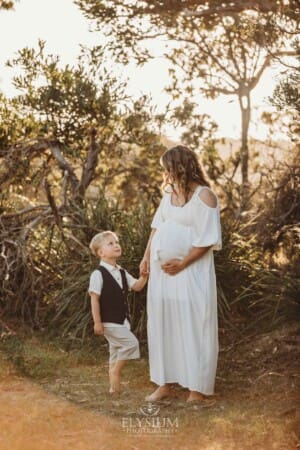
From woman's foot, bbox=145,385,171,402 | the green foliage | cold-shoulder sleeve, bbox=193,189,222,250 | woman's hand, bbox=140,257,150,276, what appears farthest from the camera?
the green foliage

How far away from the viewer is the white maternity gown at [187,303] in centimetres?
646

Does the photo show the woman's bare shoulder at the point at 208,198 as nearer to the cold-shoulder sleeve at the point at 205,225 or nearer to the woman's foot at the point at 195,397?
the cold-shoulder sleeve at the point at 205,225

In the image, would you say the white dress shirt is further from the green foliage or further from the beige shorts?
the green foliage

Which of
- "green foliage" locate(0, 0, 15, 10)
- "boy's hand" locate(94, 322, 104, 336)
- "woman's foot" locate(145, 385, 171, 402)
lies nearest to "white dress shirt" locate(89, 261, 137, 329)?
"boy's hand" locate(94, 322, 104, 336)

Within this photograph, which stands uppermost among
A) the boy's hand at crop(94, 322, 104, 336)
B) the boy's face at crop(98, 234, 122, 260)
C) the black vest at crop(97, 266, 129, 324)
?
the boy's face at crop(98, 234, 122, 260)

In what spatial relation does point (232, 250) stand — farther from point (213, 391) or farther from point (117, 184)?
point (117, 184)

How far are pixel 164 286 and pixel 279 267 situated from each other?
12.1 feet

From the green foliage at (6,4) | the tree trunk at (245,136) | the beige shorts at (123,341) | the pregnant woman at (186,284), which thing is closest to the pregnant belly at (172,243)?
the pregnant woman at (186,284)

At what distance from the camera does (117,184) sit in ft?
49.2

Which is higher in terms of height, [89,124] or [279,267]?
[89,124]

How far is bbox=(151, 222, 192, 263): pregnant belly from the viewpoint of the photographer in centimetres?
649

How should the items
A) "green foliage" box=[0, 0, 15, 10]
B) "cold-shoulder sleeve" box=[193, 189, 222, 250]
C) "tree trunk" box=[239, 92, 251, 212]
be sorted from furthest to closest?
"tree trunk" box=[239, 92, 251, 212] < "green foliage" box=[0, 0, 15, 10] < "cold-shoulder sleeve" box=[193, 189, 222, 250]

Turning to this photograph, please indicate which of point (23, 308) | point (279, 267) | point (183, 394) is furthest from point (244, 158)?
point (183, 394)

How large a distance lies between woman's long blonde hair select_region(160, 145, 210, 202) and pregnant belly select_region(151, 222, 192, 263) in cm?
26
